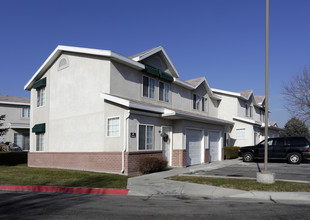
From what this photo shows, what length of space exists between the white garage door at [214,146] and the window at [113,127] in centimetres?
882

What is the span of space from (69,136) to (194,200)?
36.7ft

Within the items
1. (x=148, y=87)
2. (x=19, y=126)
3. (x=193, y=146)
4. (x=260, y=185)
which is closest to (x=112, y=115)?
(x=148, y=87)

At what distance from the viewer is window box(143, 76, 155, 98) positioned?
1792cm

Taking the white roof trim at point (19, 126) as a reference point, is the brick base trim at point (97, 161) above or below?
below

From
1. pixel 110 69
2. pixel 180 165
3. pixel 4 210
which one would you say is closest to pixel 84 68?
pixel 110 69

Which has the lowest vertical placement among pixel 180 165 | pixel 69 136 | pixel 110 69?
pixel 180 165

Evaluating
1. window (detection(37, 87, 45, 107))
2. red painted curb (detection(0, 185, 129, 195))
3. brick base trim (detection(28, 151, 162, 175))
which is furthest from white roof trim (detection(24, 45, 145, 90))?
red painted curb (detection(0, 185, 129, 195))

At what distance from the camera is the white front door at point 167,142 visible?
17.1 metres

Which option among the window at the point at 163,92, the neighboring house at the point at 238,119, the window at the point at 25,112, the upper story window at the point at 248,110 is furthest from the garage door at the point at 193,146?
the window at the point at 25,112

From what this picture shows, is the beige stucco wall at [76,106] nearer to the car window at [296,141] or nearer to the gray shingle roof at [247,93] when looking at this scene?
the car window at [296,141]

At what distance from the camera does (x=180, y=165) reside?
17062mm

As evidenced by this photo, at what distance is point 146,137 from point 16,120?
2371 cm

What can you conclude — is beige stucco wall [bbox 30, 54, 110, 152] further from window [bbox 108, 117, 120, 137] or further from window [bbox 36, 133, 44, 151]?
window [bbox 36, 133, 44, 151]

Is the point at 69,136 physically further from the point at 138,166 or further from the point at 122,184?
the point at 122,184
